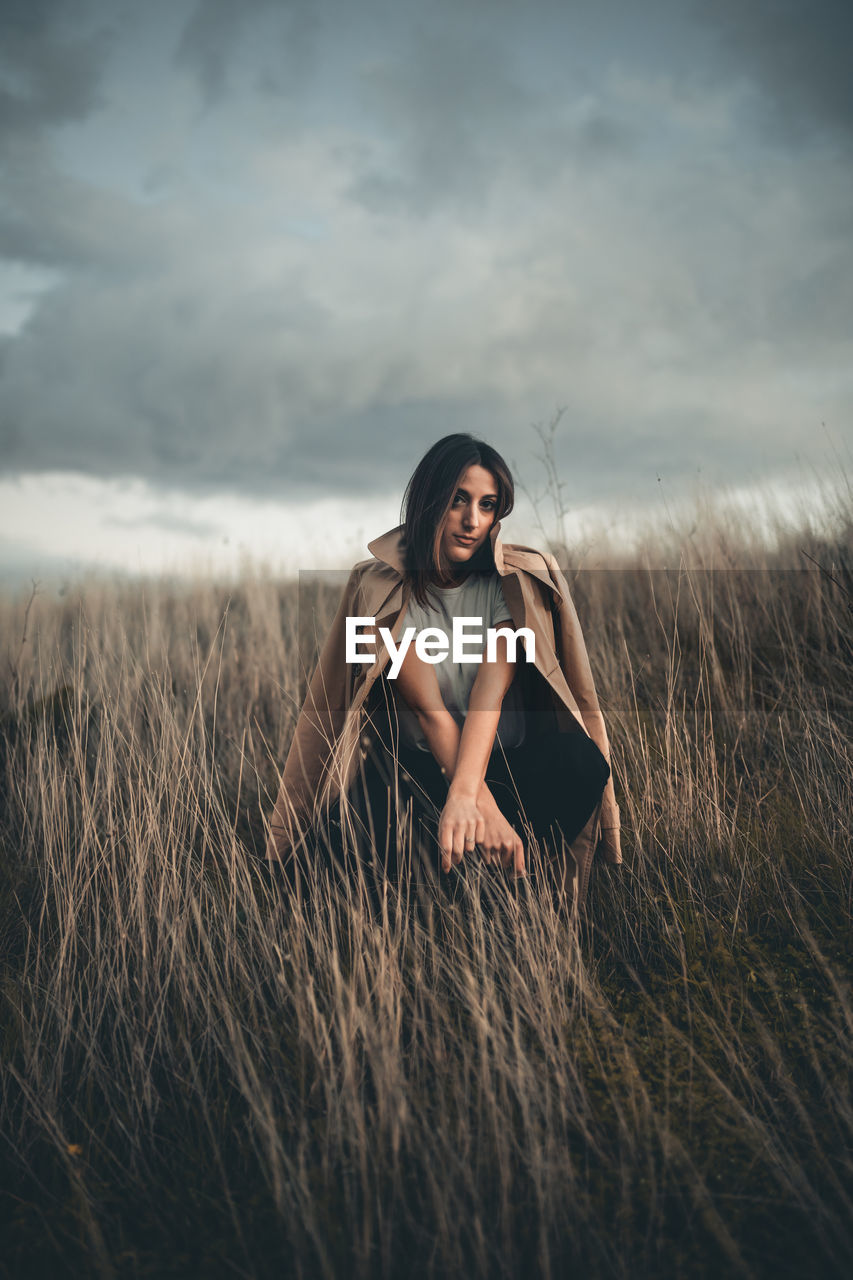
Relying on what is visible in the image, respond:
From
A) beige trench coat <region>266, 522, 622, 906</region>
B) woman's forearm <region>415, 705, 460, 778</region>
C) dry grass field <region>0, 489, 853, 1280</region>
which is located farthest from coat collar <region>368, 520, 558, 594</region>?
dry grass field <region>0, 489, 853, 1280</region>

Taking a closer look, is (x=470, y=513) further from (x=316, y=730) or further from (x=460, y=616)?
(x=316, y=730)

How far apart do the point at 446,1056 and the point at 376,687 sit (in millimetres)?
914

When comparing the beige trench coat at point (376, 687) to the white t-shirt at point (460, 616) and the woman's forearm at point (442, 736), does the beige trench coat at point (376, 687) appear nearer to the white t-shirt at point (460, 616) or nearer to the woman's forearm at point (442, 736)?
the white t-shirt at point (460, 616)

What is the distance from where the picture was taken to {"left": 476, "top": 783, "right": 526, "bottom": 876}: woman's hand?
1.75 m

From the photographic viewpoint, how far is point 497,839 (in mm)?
1751

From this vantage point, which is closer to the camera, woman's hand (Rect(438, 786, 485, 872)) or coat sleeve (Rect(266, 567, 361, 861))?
woman's hand (Rect(438, 786, 485, 872))

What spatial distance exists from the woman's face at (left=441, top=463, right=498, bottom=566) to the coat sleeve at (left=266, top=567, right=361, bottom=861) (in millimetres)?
294

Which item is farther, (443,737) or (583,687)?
(583,687)

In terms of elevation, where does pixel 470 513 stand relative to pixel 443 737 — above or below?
above

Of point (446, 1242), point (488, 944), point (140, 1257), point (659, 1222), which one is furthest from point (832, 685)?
point (140, 1257)

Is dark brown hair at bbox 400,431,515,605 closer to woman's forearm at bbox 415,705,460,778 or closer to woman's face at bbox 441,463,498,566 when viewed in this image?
woman's face at bbox 441,463,498,566

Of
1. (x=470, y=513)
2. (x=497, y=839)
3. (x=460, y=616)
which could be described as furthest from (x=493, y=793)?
(x=470, y=513)

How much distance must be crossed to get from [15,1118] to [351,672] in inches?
47.8

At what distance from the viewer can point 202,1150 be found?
1317mm
